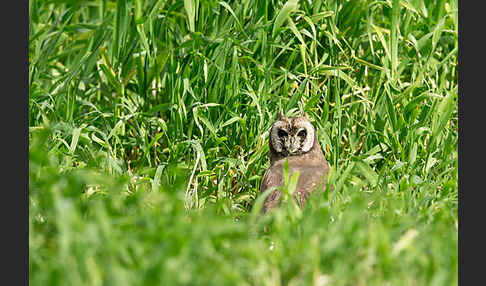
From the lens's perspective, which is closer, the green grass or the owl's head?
the green grass

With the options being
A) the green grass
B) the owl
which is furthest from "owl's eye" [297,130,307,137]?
the green grass

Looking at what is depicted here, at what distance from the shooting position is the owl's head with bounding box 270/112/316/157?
4.18 metres

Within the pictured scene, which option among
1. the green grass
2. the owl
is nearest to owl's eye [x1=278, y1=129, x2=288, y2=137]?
the owl

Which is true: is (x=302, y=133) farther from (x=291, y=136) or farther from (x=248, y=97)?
(x=248, y=97)

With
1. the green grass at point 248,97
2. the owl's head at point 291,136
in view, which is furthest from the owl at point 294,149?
the green grass at point 248,97

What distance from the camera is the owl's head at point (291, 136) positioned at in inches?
164

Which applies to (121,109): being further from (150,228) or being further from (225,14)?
(150,228)

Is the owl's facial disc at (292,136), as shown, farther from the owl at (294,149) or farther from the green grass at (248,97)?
the green grass at (248,97)

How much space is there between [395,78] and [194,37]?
1.34 meters

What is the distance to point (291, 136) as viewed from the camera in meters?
4.20

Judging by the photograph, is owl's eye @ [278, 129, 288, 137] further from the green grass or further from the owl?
the green grass

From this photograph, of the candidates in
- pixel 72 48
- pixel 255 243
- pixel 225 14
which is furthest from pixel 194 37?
pixel 255 243

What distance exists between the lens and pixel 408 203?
347cm

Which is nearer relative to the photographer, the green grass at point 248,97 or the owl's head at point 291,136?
the green grass at point 248,97
